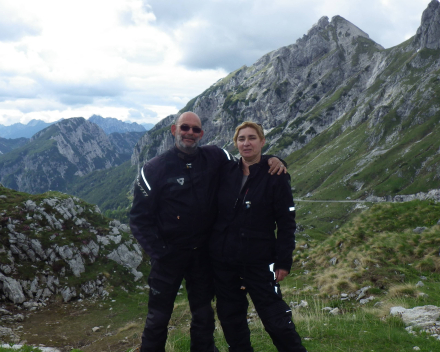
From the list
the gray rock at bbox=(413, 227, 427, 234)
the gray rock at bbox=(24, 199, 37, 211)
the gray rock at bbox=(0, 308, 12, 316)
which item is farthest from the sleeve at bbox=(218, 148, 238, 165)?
the gray rock at bbox=(24, 199, 37, 211)

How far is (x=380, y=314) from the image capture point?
8.54 m

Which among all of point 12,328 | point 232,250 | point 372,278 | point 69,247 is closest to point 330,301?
point 372,278

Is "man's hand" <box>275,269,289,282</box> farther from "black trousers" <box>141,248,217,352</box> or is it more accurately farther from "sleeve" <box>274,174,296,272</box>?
"black trousers" <box>141,248,217,352</box>

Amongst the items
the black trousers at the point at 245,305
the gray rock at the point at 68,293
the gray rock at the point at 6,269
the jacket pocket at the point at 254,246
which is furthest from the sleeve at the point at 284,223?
the gray rock at the point at 6,269

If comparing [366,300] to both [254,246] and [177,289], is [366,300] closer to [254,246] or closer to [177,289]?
[254,246]

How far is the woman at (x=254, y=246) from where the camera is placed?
21.1 ft

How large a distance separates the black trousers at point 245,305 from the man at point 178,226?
58 centimetres

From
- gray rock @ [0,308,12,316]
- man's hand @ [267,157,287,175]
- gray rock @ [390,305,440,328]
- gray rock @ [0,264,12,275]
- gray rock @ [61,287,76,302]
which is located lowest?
gray rock @ [61,287,76,302]

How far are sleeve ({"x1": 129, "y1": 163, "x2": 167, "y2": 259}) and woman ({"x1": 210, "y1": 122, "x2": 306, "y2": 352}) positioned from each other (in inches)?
53.2

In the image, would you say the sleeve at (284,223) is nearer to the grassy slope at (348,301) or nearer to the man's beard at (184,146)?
the man's beard at (184,146)

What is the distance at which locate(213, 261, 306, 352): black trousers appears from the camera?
20.7 feet

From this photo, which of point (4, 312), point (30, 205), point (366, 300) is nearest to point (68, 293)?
point (4, 312)

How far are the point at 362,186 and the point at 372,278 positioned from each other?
12087 cm

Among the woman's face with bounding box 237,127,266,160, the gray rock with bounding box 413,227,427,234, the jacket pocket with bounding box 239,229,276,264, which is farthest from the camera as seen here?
the gray rock with bounding box 413,227,427,234
